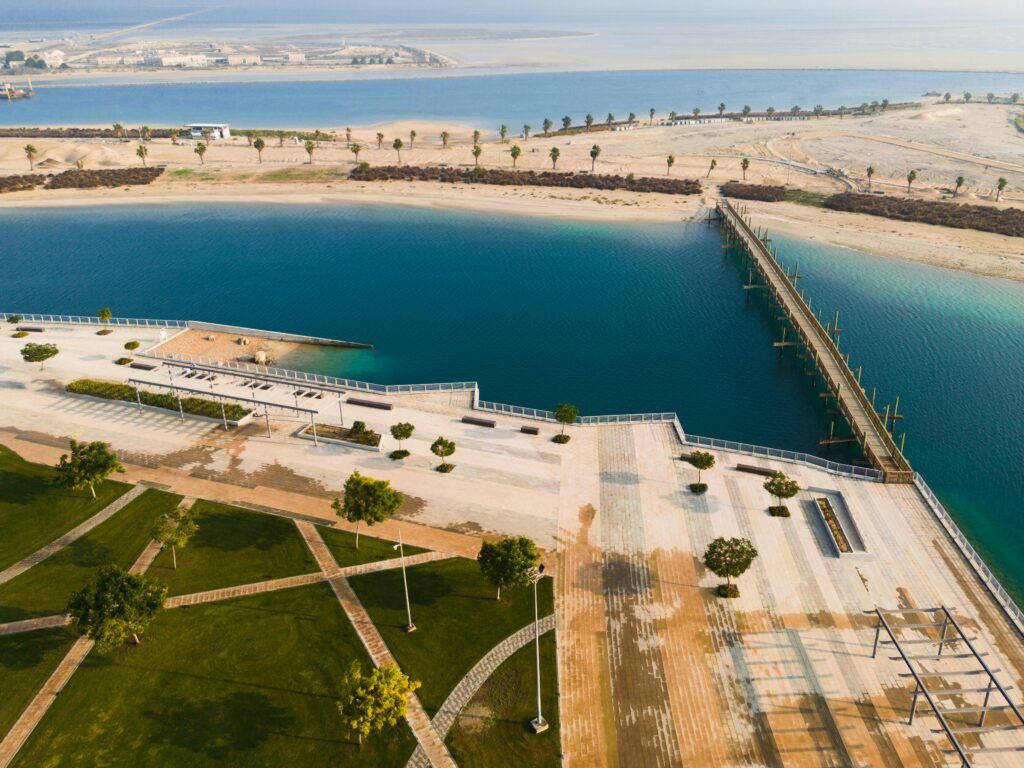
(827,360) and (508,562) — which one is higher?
(508,562)

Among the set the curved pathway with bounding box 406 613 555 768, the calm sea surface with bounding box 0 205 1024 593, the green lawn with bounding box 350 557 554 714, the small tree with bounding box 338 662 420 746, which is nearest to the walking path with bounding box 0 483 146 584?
the green lawn with bounding box 350 557 554 714

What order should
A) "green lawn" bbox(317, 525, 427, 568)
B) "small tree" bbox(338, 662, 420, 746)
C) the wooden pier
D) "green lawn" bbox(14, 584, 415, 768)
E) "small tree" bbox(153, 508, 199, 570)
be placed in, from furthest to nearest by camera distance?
the wooden pier → "green lawn" bbox(317, 525, 427, 568) → "small tree" bbox(153, 508, 199, 570) → "green lawn" bbox(14, 584, 415, 768) → "small tree" bbox(338, 662, 420, 746)

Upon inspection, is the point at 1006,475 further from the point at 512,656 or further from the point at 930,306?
the point at 512,656

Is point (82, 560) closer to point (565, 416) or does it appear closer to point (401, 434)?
point (401, 434)

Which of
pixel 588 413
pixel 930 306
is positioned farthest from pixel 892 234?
pixel 588 413

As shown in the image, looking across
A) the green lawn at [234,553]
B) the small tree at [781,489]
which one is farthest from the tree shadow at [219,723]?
the small tree at [781,489]

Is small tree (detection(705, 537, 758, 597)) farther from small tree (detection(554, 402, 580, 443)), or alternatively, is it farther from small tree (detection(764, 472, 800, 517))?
small tree (detection(554, 402, 580, 443))

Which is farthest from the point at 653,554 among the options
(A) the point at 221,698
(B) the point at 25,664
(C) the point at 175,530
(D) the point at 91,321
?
(D) the point at 91,321
